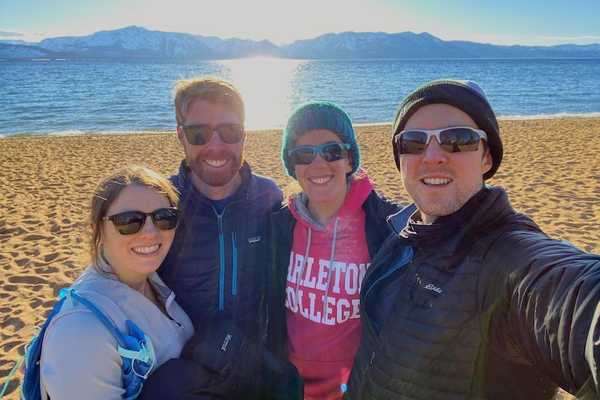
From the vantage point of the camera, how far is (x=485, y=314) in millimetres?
1427

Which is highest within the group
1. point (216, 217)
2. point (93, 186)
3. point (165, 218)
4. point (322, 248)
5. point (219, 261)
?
point (165, 218)

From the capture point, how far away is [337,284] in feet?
8.00

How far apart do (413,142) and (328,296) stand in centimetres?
103

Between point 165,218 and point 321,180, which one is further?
point 321,180

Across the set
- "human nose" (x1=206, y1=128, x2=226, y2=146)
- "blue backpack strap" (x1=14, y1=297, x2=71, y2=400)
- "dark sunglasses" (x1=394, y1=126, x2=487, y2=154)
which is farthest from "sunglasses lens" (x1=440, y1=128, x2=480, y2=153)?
"blue backpack strap" (x1=14, y1=297, x2=71, y2=400)

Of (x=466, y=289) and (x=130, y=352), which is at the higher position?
(x=466, y=289)

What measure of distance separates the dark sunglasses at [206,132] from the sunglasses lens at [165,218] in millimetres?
665

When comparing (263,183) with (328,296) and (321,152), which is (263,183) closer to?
(321,152)

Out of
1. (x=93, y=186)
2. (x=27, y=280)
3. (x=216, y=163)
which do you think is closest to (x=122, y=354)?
(x=216, y=163)

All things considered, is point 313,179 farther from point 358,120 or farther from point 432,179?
point 358,120

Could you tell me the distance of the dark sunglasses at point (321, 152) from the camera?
2535 millimetres

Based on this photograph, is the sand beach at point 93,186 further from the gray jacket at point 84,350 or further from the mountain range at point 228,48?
the mountain range at point 228,48

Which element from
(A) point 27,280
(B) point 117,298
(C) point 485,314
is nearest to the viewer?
(C) point 485,314

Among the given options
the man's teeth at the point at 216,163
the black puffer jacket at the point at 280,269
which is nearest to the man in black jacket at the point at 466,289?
the black puffer jacket at the point at 280,269
